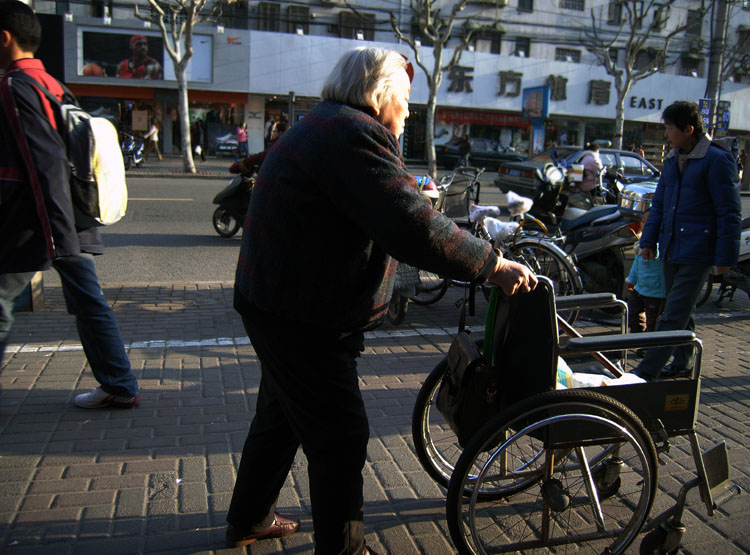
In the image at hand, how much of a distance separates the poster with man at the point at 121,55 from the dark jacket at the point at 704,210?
90.1ft

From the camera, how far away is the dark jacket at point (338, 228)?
1960 mm

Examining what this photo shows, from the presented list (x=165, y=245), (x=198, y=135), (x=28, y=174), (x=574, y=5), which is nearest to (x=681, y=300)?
(x=28, y=174)

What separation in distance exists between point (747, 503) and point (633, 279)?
249 cm

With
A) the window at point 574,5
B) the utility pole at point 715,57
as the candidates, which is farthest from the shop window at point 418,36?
the utility pole at point 715,57

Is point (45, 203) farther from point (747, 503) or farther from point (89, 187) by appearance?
point (747, 503)

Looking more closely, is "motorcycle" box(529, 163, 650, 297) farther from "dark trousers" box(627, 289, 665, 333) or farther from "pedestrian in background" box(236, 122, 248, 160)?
"pedestrian in background" box(236, 122, 248, 160)

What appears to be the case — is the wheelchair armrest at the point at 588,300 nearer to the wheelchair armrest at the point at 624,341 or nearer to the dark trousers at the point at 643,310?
the wheelchair armrest at the point at 624,341

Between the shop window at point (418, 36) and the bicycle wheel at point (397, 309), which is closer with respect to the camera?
the bicycle wheel at point (397, 309)

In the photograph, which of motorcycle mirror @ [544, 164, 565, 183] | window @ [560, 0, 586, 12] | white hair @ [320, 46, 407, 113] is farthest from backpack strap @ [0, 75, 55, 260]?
window @ [560, 0, 586, 12]

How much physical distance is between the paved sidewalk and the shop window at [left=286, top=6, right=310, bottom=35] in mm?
29141

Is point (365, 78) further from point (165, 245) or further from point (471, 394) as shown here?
point (165, 245)

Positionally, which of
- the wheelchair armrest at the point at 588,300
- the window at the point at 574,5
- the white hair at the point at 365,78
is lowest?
the wheelchair armrest at the point at 588,300

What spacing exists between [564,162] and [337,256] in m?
14.0

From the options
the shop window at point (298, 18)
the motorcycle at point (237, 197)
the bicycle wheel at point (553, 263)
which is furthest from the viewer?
the shop window at point (298, 18)
